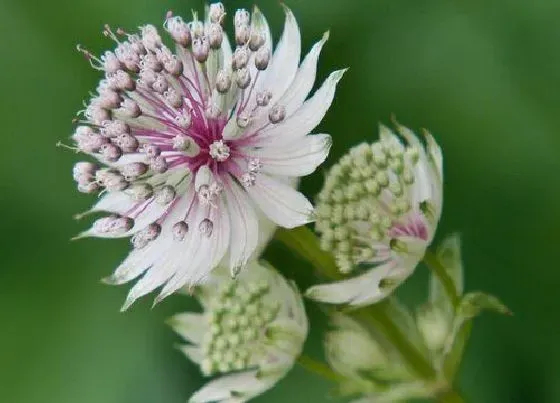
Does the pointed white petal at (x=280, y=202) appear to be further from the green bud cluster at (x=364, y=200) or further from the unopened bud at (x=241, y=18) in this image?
the unopened bud at (x=241, y=18)

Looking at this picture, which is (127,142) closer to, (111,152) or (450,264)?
(111,152)

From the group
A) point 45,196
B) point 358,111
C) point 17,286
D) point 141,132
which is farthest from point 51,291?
point 141,132

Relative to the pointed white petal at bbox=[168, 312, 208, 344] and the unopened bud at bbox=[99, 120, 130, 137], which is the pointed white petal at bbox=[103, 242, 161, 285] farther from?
the pointed white petal at bbox=[168, 312, 208, 344]

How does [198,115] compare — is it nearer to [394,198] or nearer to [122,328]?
[394,198]

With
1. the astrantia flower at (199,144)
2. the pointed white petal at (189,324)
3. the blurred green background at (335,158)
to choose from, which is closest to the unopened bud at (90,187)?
the astrantia flower at (199,144)

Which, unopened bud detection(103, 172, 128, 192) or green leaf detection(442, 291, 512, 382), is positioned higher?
unopened bud detection(103, 172, 128, 192)

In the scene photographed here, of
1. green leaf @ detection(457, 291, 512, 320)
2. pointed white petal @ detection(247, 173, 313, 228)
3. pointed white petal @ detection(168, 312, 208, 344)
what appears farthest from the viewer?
pointed white petal @ detection(168, 312, 208, 344)

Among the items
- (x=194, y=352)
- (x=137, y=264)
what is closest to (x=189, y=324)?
(x=194, y=352)

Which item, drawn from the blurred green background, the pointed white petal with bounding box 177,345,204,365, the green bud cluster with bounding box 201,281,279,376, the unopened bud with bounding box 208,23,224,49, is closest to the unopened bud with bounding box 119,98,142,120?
the unopened bud with bounding box 208,23,224,49
